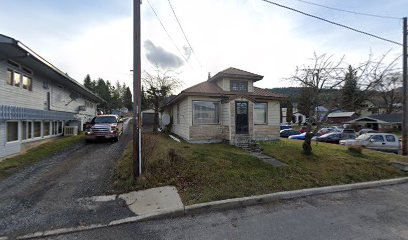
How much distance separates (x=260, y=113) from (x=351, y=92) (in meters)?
6.02

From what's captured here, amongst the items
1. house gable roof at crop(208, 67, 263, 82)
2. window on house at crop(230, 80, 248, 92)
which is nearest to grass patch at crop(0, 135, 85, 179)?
house gable roof at crop(208, 67, 263, 82)

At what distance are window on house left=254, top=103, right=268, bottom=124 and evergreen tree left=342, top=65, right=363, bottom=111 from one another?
558 centimetres

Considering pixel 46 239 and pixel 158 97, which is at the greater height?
pixel 158 97

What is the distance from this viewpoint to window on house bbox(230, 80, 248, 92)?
1551 cm

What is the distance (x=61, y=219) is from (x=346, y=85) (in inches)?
477

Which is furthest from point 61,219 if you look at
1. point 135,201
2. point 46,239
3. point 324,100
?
point 324,100

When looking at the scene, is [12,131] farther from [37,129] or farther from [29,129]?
[37,129]

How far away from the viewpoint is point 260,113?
1548 centimetres

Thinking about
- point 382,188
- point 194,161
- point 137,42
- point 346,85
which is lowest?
point 382,188

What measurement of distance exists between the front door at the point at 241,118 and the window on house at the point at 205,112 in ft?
4.48

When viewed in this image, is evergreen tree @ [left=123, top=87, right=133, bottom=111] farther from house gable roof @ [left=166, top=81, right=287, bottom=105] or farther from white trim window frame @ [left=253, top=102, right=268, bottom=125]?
white trim window frame @ [left=253, top=102, right=268, bottom=125]

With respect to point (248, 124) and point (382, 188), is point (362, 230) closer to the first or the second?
point (382, 188)

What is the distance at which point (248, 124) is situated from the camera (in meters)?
14.1

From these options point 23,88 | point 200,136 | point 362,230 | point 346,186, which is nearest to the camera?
point 362,230
